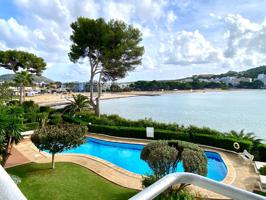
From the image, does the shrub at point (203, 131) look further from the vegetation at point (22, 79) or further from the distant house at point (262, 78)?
the distant house at point (262, 78)

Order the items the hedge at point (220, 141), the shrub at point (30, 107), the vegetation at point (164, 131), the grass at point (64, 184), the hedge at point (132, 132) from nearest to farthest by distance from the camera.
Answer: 1. the grass at point (64, 184)
2. the hedge at point (220, 141)
3. the vegetation at point (164, 131)
4. the hedge at point (132, 132)
5. the shrub at point (30, 107)

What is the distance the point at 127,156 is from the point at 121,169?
329 cm

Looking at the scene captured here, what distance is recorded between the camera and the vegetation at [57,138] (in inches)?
370

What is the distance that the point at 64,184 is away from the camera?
8727mm

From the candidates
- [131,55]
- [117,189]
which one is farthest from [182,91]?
[117,189]

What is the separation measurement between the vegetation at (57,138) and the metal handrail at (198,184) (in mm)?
8780

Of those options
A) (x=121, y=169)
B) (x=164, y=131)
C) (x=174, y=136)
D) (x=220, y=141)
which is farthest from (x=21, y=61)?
(x=220, y=141)

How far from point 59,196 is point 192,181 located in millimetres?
7594

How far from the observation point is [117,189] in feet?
27.9

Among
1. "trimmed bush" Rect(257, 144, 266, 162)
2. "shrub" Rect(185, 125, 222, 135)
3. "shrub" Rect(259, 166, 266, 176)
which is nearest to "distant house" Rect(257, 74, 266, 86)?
"shrub" Rect(185, 125, 222, 135)

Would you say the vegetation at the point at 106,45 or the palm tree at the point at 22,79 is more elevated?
the vegetation at the point at 106,45

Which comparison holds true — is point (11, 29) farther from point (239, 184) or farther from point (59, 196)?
point (239, 184)

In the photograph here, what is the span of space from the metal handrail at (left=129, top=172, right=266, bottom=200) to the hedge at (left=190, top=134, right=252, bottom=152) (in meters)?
13.4

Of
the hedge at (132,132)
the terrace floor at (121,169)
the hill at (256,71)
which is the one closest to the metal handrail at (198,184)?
the terrace floor at (121,169)
